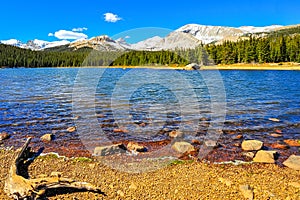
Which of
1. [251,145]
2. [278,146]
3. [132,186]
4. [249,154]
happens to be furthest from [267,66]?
[132,186]

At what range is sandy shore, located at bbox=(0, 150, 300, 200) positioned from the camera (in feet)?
22.0

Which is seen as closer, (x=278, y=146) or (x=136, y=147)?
(x=136, y=147)

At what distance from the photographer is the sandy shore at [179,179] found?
264 inches

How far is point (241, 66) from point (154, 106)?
84.6 metres

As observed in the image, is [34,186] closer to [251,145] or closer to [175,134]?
[175,134]

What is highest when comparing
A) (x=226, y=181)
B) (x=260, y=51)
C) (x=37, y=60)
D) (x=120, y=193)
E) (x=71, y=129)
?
(x=260, y=51)

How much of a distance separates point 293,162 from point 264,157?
953mm

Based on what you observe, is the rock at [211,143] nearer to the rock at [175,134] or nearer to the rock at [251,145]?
the rock at [251,145]

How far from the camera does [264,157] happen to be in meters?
9.36

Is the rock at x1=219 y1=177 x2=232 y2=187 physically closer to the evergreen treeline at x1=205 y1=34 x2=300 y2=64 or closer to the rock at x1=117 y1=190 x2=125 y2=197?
the rock at x1=117 y1=190 x2=125 y2=197

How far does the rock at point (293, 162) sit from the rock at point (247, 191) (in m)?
2.79

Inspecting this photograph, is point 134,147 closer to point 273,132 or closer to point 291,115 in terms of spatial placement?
point 273,132

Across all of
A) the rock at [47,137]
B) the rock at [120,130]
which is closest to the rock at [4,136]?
the rock at [47,137]

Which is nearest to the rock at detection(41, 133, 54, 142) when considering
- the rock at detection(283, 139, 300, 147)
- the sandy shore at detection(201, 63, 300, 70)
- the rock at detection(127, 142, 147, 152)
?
the rock at detection(127, 142, 147, 152)
